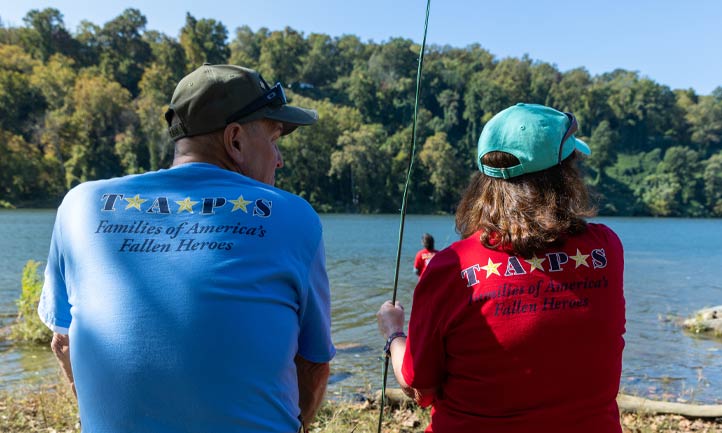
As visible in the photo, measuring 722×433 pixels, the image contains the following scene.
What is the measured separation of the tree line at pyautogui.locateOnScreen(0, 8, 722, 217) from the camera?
8106cm

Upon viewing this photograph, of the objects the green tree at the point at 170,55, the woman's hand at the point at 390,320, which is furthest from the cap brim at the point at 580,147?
the green tree at the point at 170,55

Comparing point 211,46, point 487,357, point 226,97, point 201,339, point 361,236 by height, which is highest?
point 211,46

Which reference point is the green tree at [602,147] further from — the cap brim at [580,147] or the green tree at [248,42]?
the cap brim at [580,147]

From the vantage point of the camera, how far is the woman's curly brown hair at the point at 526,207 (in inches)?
69.6

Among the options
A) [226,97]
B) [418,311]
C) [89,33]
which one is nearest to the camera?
[226,97]

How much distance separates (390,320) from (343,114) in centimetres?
9321

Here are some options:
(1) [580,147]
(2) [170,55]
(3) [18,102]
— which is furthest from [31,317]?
(2) [170,55]

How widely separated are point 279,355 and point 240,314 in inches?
5.9

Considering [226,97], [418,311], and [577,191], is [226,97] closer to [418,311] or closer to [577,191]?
[418,311]

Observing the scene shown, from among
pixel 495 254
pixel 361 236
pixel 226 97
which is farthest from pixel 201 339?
pixel 361 236

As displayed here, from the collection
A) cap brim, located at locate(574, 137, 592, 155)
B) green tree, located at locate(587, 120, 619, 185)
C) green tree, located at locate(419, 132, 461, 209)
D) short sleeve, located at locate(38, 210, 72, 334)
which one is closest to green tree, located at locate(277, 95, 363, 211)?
green tree, located at locate(419, 132, 461, 209)

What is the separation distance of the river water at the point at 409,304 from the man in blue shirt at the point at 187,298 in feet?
9.16

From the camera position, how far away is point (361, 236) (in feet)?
143

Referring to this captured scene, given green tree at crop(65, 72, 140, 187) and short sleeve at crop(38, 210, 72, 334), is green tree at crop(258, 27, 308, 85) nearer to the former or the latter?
green tree at crop(65, 72, 140, 187)
